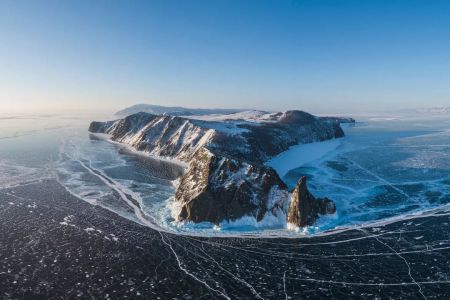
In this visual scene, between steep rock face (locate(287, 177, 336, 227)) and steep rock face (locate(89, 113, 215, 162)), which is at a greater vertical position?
steep rock face (locate(89, 113, 215, 162))

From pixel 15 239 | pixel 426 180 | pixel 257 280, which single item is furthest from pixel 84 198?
pixel 426 180

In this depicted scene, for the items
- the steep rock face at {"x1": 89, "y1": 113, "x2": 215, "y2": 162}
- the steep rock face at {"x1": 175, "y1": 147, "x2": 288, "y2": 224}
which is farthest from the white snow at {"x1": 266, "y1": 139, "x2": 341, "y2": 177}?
the steep rock face at {"x1": 175, "y1": 147, "x2": 288, "y2": 224}

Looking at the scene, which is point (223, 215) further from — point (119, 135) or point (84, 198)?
point (119, 135)

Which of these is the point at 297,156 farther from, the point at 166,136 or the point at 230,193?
the point at 230,193

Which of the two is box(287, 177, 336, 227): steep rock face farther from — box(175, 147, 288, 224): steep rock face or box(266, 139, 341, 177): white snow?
box(266, 139, 341, 177): white snow

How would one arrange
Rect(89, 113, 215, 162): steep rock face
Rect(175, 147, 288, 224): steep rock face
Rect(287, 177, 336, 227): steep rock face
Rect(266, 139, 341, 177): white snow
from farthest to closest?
Rect(89, 113, 215, 162): steep rock face → Rect(266, 139, 341, 177): white snow → Rect(175, 147, 288, 224): steep rock face → Rect(287, 177, 336, 227): steep rock face

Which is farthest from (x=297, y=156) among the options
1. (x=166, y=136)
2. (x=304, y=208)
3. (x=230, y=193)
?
(x=304, y=208)
